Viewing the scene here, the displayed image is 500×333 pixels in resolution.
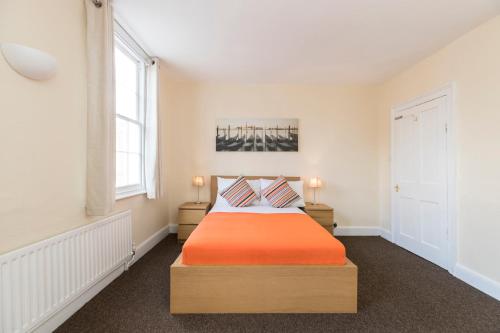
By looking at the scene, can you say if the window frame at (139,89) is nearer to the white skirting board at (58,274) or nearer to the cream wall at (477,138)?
the white skirting board at (58,274)

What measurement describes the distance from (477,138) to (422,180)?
2.91 ft

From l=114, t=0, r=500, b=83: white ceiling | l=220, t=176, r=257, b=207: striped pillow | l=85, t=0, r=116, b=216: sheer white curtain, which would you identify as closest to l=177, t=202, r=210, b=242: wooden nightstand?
l=220, t=176, r=257, b=207: striped pillow

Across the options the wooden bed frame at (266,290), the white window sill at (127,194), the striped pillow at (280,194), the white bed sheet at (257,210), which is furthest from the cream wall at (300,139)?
the wooden bed frame at (266,290)

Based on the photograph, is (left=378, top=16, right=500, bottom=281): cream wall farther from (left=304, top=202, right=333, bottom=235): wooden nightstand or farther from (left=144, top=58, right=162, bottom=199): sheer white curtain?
(left=144, top=58, right=162, bottom=199): sheer white curtain

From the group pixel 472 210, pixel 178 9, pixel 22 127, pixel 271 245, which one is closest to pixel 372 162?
pixel 472 210

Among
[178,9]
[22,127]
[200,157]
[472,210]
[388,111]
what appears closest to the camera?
[22,127]

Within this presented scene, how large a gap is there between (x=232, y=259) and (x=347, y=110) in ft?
11.3

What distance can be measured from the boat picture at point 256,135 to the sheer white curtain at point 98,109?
2192 millimetres

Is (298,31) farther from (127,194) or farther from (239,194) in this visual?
(127,194)

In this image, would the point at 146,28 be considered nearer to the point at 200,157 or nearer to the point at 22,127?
the point at 22,127

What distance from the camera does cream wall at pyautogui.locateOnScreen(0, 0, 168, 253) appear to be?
138 centimetres

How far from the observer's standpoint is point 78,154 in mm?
1928

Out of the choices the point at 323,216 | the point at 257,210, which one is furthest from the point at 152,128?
the point at 323,216

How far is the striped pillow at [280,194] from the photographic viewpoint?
3.52 meters
